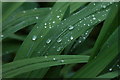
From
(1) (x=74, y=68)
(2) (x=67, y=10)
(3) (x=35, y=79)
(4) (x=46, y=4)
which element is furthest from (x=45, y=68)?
(4) (x=46, y=4)

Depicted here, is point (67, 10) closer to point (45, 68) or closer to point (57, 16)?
point (57, 16)

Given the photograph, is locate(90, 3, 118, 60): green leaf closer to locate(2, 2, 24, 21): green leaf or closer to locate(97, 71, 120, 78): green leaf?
locate(97, 71, 120, 78): green leaf

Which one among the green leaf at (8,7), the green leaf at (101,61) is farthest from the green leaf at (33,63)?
the green leaf at (8,7)

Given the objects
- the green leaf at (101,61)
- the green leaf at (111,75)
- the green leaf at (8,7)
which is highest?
the green leaf at (8,7)

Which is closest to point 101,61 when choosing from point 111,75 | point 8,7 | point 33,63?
point 111,75

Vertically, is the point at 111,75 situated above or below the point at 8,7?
below

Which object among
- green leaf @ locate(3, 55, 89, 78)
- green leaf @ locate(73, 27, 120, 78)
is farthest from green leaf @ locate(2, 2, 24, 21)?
green leaf @ locate(73, 27, 120, 78)

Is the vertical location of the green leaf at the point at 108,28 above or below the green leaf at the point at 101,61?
above

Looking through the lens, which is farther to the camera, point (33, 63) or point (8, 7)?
point (8, 7)

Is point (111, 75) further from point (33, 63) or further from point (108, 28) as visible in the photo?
point (33, 63)

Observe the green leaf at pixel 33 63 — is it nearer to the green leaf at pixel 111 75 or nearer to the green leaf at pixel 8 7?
the green leaf at pixel 111 75
